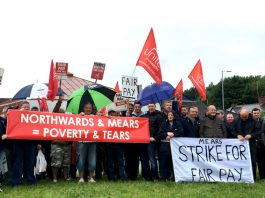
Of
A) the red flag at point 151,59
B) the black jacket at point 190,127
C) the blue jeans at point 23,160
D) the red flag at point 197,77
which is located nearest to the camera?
the blue jeans at point 23,160

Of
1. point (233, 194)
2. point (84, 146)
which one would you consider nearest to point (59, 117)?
point (84, 146)

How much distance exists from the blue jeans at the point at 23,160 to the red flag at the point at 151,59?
427cm

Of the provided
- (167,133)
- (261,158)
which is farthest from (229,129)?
(167,133)

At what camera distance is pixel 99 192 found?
28.8 feet

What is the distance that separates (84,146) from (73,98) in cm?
172

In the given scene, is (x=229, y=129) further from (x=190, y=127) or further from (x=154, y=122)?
(x=154, y=122)

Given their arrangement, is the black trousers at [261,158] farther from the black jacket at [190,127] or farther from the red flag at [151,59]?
the red flag at [151,59]

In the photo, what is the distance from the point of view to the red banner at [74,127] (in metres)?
9.73

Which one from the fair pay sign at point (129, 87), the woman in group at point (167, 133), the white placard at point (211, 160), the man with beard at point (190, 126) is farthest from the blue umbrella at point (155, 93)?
the white placard at point (211, 160)

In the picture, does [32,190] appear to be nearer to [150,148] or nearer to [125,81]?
[150,148]

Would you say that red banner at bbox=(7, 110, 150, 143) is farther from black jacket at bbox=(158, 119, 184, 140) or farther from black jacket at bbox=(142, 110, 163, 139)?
black jacket at bbox=(158, 119, 184, 140)

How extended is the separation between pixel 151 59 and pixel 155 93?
1633 millimetres

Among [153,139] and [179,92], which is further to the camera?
[179,92]

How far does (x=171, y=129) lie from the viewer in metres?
10.7
